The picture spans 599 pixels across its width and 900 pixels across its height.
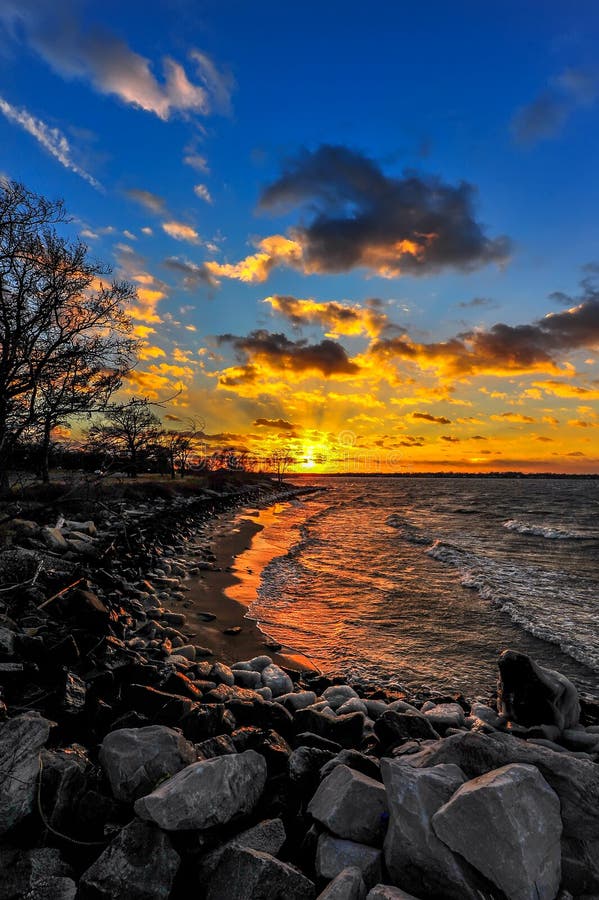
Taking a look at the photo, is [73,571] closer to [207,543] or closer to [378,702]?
[378,702]

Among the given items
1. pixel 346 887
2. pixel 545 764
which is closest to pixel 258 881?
pixel 346 887

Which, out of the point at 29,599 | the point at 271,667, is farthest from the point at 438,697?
the point at 29,599

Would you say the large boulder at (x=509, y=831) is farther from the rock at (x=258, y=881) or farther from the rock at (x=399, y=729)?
the rock at (x=399, y=729)

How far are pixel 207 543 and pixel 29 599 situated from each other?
11994mm

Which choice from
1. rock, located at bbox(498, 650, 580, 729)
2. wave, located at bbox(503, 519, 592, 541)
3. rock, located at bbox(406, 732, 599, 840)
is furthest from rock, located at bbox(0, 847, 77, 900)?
wave, located at bbox(503, 519, 592, 541)

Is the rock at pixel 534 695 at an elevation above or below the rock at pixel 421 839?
below

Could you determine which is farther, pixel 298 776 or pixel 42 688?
pixel 42 688

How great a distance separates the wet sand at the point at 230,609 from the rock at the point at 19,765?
4332 mm

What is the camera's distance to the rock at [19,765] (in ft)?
9.01

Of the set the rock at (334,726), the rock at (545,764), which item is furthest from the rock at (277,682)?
the rock at (545,764)

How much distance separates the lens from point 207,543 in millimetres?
18797

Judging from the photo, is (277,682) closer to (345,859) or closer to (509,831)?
(345,859)

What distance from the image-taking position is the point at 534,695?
5500 millimetres

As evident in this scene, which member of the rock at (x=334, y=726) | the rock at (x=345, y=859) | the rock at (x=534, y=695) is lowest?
the rock at (x=534, y=695)
